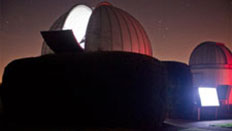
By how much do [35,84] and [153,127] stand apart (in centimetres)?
166

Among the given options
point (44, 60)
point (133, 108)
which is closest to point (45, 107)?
point (44, 60)

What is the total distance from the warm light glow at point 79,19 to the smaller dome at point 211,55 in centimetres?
603

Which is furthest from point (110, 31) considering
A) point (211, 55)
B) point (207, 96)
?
point (207, 96)

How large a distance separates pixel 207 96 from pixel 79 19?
10297 mm

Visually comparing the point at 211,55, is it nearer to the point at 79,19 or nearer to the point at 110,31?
the point at 110,31

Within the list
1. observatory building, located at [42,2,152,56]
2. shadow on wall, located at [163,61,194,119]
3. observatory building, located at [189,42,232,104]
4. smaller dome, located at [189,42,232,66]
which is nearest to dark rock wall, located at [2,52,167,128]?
shadow on wall, located at [163,61,194,119]

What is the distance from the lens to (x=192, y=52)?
15945 mm

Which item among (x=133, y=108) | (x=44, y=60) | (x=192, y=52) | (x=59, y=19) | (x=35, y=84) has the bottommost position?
(x=133, y=108)

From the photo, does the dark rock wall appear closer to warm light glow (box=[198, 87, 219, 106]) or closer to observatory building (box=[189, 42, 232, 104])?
warm light glow (box=[198, 87, 219, 106])

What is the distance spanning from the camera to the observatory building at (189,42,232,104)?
48.1 ft

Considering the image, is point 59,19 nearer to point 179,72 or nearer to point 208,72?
point 208,72

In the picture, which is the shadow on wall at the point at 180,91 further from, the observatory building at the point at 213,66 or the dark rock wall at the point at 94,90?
the observatory building at the point at 213,66

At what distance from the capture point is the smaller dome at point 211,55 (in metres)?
14.7

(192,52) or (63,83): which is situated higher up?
(192,52)
